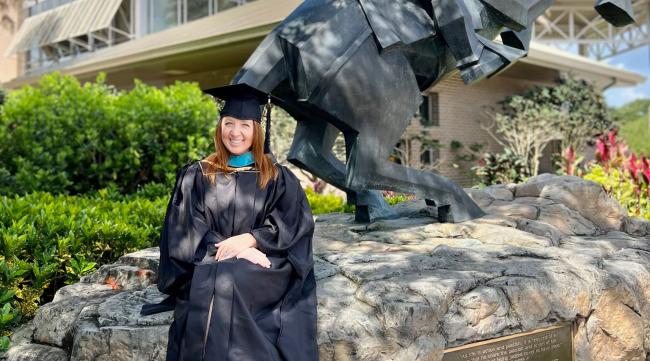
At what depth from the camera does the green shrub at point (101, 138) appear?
7211mm

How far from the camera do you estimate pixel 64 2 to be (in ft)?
70.2

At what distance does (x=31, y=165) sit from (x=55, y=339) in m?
4.41

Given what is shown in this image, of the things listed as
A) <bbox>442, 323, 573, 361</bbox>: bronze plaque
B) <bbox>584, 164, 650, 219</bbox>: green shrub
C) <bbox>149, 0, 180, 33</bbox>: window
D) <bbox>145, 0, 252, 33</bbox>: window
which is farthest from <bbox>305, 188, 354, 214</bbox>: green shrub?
<bbox>149, 0, 180, 33</bbox>: window

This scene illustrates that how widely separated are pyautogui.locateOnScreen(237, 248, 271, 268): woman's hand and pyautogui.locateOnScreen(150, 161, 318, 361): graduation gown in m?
0.03

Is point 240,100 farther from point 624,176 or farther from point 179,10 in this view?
point 179,10

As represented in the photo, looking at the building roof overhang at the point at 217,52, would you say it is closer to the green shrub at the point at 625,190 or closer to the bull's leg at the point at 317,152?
the green shrub at the point at 625,190

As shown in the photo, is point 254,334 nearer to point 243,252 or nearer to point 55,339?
point 243,252

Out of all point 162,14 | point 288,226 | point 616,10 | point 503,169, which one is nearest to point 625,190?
point 616,10

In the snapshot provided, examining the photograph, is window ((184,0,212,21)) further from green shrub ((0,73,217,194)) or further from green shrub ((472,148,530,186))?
green shrub ((0,73,217,194))

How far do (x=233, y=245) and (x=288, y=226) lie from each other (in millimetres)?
268

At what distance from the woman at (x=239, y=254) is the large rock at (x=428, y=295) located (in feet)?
0.65

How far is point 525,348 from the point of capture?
10.2 feet

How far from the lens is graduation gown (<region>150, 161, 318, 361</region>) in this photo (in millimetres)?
2443

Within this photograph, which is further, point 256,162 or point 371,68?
point 371,68
